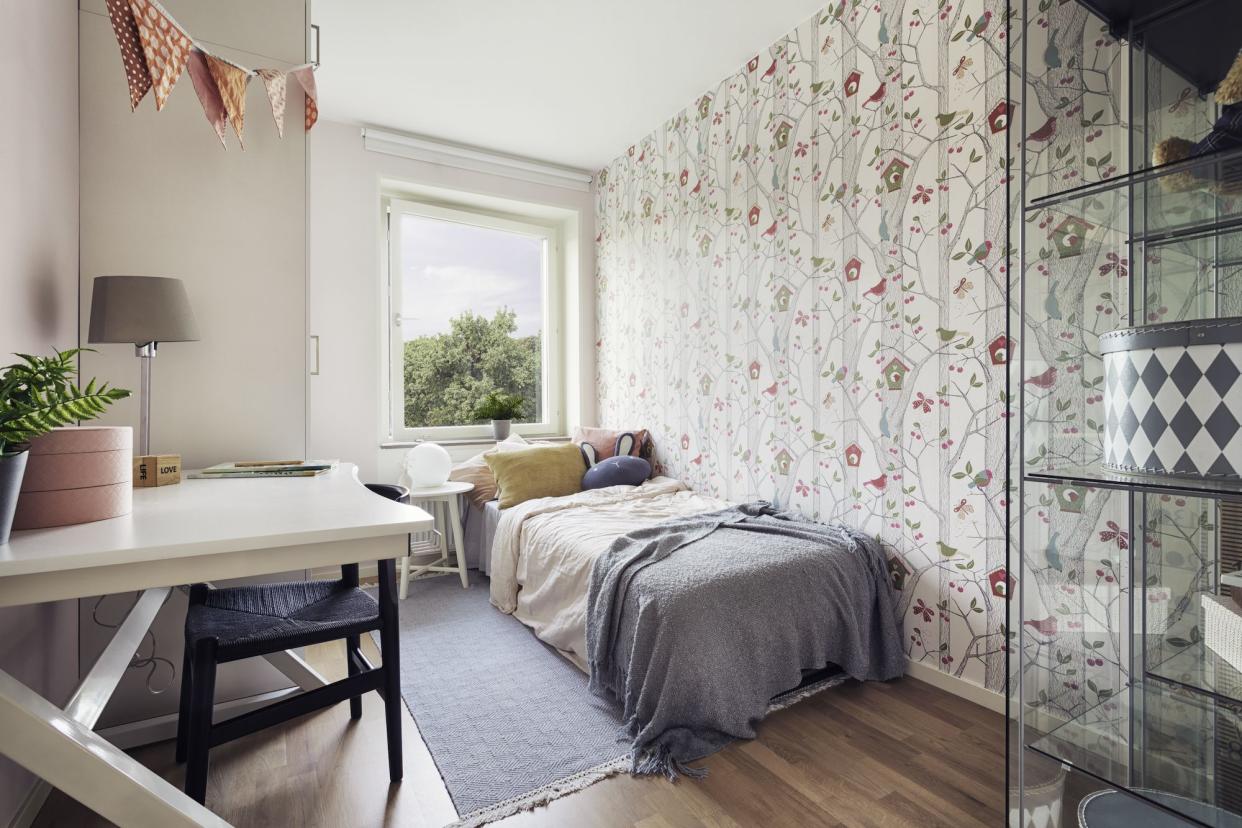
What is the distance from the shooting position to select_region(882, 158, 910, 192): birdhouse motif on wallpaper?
2.31 metres

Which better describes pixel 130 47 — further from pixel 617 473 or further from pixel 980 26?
pixel 617 473

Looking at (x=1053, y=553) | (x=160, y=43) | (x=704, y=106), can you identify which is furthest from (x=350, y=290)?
(x=1053, y=553)

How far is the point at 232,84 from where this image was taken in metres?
1.87

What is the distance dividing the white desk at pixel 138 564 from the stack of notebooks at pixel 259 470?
0.53m

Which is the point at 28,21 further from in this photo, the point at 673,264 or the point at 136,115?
the point at 673,264

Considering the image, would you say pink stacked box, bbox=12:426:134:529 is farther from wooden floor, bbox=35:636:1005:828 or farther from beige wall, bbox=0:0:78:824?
wooden floor, bbox=35:636:1005:828

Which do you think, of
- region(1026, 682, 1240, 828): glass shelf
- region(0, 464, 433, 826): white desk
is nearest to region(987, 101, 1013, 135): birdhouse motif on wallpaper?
region(1026, 682, 1240, 828): glass shelf

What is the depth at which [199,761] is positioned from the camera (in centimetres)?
136

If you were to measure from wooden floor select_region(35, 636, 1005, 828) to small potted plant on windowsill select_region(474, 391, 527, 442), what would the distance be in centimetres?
223

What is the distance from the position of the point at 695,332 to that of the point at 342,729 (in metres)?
2.47

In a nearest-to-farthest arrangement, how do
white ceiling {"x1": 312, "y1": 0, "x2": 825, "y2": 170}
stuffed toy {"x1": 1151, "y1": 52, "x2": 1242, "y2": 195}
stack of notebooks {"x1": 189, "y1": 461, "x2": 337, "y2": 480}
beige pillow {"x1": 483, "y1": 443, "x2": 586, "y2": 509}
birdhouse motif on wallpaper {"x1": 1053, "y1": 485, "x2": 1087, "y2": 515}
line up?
stuffed toy {"x1": 1151, "y1": 52, "x2": 1242, "y2": 195}
birdhouse motif on wallpaper {"x1": 1053, "y1": 485, "x2": 1087, "y2": 515}
stack of notebooks {"x1": 189, "y1": 461, "x2": 337, "y2": 480}
white ceiling {"x1": 312, "y1": 0, "x2": 825, "y2": 170}
beige pillow {"x1": 483, "y1": 443, "x2": 586, "y2": 509}

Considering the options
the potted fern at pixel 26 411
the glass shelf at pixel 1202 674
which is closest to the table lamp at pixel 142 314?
the potted fern at pixel 26 411

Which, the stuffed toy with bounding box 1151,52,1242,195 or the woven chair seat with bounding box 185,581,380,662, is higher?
the stuffed toy with bounding box 1151,52,1242,195

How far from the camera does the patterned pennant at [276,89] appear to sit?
1.97 m
